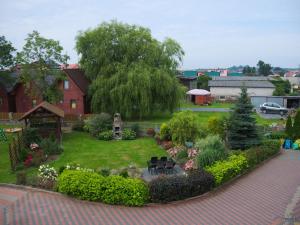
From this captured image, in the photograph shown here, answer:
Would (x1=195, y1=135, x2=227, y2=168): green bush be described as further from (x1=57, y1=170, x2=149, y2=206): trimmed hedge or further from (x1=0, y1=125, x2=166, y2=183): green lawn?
(x1=57, y1=170, x2=149, y2=206): trimmed hedge

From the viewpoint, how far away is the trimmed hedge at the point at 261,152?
1700 centimetres

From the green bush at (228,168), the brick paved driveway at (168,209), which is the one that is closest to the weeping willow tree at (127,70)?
the green bush at (228,168)

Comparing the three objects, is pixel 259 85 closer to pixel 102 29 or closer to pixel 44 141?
pixel 102 29

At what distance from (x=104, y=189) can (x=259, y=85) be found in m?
50.5

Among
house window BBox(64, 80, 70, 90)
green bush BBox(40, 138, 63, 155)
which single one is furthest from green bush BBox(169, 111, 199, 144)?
house window BBox(64, 80, 70, 90)

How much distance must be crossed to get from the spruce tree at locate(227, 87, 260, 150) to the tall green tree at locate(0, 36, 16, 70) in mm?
24753

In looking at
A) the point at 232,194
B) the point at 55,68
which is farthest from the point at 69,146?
the point at 232,194

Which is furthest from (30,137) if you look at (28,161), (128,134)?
(128,134)

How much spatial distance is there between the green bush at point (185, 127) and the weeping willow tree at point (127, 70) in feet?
32.2

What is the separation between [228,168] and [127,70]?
63.0ft

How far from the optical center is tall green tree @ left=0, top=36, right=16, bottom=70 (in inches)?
1291

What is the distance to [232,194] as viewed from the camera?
13.4m

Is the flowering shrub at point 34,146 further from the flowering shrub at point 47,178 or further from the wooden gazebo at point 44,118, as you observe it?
the flowering shrub at point 47,178

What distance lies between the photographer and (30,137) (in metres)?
22.9
